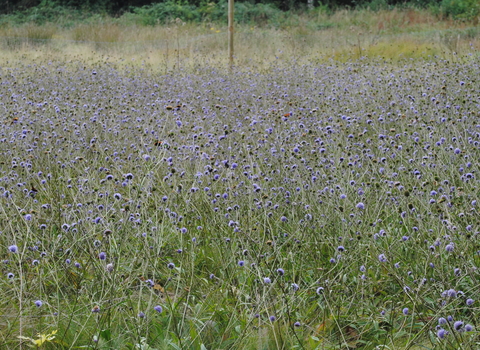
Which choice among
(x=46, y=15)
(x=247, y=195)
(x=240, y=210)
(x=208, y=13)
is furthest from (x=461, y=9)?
(x=240, y=210)

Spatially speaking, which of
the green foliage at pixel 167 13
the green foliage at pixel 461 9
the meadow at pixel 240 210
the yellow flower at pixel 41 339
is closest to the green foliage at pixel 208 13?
the green foliage at pixel 167 13

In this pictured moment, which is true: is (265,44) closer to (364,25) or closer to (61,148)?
(364,25)

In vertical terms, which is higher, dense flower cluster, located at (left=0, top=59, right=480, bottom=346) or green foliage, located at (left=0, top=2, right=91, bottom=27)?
green foliage, located at (left=0, top=2, right=91, bottom=27)

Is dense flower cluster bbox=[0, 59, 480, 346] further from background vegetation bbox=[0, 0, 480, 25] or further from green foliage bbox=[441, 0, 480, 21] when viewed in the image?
background vegetation bbox=[0, 0, 480, 25]

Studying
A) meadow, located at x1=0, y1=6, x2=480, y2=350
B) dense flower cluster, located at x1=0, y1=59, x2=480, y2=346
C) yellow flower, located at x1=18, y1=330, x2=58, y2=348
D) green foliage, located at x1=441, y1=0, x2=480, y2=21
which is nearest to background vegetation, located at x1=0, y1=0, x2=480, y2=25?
green foliage, located at x1=441, y1=0, x2=480, y2=21

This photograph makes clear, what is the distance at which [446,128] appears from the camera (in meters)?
4.62

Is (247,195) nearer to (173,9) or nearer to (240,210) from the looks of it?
(240,210)

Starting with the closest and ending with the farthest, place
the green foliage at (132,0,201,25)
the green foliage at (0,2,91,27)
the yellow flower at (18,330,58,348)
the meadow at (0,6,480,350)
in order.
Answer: the yellow flower at (18,330,58,348), the meadow at (0,6,480,350), the green foliage at (132,0,201,25), the green foliage at (0,2,91,27)

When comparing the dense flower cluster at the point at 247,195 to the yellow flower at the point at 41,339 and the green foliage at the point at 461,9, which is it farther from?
the green foliage at the point at 461,9

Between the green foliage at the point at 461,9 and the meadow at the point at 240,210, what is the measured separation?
31.6 feet

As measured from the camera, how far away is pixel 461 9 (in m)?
21.0

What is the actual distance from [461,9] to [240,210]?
69.1 feet

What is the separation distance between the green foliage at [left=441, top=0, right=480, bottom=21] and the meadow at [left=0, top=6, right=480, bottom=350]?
964cm

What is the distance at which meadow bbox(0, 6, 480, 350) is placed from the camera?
2.29 m
